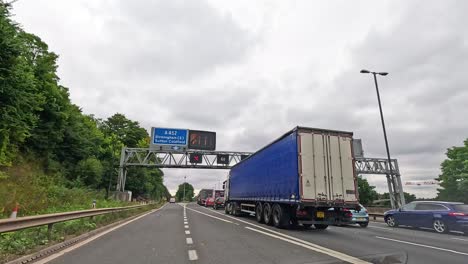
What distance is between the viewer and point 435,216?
15.1 meters

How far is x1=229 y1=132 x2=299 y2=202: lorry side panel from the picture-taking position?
12875 mm

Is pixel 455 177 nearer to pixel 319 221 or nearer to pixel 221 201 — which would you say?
pixel 221 201

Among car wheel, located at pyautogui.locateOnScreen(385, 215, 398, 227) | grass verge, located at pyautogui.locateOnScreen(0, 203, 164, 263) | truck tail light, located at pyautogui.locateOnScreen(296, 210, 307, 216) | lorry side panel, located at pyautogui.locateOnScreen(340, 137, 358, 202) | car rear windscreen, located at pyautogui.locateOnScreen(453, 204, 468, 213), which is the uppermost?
lorry side panel, located at pyautogui.locateOnScreen(340, 137, 358, 202)

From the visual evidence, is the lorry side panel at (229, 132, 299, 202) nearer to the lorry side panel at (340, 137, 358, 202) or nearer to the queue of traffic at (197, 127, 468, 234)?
the queue of traffic at (197, 127, 468, 234)

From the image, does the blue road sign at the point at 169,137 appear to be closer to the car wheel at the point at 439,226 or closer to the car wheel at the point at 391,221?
the car wheel at the point at 391,221

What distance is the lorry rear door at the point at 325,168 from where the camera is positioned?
490 inches

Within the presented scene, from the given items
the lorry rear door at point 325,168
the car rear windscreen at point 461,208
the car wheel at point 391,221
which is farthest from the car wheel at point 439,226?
the lorry rear door at point 325,168

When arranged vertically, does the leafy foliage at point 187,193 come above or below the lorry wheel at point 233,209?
above

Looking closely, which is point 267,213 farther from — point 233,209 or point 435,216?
point 233,209

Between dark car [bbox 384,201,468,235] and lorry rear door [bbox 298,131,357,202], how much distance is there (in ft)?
17.3

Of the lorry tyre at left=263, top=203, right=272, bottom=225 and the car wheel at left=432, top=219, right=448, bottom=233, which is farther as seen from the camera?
the lorry tyre at left=263, top=203, right=272, bottom=225

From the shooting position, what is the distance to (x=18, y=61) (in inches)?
501

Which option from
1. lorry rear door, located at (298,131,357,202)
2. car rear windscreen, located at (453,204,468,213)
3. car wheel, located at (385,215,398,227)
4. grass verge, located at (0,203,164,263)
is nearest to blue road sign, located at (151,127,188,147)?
car wheel, located at (385,215,398,227)

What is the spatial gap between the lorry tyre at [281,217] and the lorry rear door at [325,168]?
1.86 m
